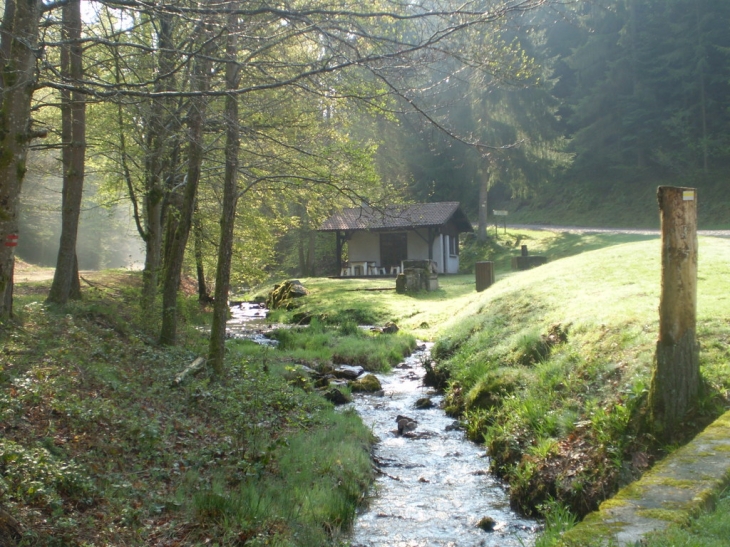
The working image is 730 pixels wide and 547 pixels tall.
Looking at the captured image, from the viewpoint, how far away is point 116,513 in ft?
15.1

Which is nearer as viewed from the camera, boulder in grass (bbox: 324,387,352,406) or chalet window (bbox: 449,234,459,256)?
boulder in grass (bbox: 324,387,352,406)

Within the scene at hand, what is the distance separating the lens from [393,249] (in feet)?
121

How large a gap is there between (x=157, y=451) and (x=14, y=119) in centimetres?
370

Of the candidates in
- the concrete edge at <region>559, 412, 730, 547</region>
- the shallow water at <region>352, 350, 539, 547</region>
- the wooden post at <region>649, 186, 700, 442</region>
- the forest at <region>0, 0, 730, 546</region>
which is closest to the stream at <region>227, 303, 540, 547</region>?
the shallow water at <region>352, 350, 539, 547</region>

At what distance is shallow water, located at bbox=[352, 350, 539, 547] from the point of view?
5.56 meters

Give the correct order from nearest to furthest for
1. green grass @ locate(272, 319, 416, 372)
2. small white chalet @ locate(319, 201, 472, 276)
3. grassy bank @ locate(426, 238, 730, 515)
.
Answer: grassy bank @ locate(426, 238, 730, 515) < green grass @ locate(272, 319, 416, 372) < small white chalet @ locate(319, 201, 472, 276)

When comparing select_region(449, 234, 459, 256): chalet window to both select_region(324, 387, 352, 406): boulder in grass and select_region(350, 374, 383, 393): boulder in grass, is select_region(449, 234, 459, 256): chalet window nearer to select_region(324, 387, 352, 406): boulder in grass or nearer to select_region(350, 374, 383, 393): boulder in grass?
select_region(350, 374, 383, 393): boulder in grass

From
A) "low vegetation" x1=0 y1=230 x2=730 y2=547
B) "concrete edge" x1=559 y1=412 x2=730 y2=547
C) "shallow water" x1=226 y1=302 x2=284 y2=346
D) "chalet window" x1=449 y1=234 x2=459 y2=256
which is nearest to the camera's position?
"concrete edge" x1=559 y1=412 x2=730 y2=547

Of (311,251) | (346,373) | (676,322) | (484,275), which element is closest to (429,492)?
(676,322)

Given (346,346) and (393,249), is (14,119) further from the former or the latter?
(393,249)

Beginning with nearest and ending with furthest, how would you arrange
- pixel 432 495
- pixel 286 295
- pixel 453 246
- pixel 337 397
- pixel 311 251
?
pixel 432 495 → pixel 337 397 → pixel 286 295 → pixel 453 246 → pixel 311 251

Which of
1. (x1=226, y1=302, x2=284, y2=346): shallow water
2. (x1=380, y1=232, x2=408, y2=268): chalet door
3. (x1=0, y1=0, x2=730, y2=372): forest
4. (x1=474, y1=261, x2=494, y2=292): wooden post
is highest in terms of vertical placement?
(x1=0, y1=0, x2=730, y2=372): forest

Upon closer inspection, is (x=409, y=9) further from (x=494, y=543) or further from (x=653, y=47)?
(x=653, y=47)

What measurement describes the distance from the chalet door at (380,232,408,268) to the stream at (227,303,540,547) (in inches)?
1053
